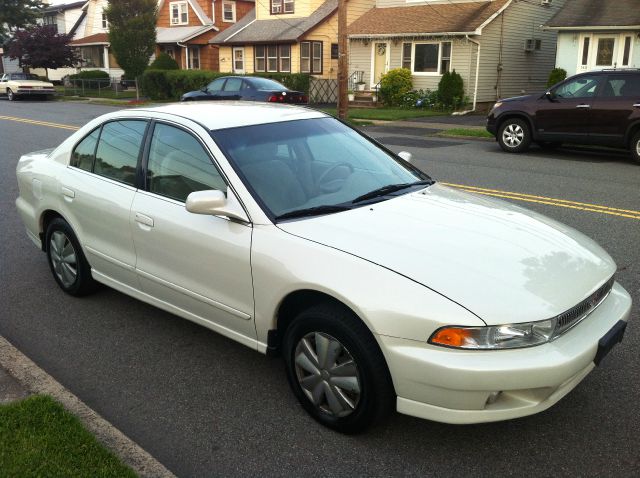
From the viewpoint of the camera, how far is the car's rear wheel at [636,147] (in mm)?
12503

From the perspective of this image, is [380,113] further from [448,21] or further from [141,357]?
[141,357]

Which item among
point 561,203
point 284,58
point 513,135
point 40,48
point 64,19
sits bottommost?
point 561,203

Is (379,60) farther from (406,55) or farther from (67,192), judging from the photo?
(67,192)

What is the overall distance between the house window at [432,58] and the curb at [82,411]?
25.2 meters

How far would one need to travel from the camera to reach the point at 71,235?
5.05 m

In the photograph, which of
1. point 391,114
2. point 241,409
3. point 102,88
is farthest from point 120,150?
point 102,88

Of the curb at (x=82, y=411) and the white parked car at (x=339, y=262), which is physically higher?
the white parked car at (x=339, y=262)

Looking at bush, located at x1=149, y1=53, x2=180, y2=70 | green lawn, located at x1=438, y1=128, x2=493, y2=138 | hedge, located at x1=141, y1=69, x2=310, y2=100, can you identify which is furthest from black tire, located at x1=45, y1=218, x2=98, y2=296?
bush, located at x1=149, y1=53, x2=180, y2=70

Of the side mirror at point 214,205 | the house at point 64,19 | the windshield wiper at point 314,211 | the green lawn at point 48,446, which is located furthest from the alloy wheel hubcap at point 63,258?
the house at point 64,19

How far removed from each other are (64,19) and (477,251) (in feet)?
196

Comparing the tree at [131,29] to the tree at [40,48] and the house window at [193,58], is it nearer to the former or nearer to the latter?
the house window at [193,58]

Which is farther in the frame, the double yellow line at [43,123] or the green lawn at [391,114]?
the green lawn at [391,114]

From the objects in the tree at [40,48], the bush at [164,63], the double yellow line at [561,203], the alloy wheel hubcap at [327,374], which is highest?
the tree at [40,48]

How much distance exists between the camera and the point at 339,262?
10.4 feet
